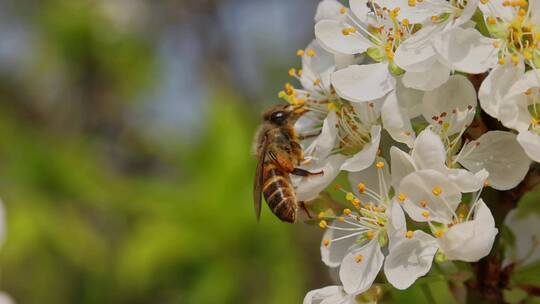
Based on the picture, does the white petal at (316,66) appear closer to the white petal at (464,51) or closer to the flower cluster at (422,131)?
the flower cluster at (422,131)

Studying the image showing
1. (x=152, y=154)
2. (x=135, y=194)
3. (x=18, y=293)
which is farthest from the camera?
(x=152, y=154)

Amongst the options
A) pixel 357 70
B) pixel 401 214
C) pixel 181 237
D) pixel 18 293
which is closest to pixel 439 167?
pixel 401 214

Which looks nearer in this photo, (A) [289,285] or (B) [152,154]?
(A) [289,285]

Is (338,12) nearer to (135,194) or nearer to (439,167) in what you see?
(439,167)

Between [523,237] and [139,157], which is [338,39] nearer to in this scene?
[523,237]

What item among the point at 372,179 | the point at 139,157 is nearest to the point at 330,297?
the point at 372,179

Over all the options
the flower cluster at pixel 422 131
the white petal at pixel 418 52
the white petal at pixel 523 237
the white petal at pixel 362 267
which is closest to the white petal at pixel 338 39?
the flower cluster at pixel 422 131
